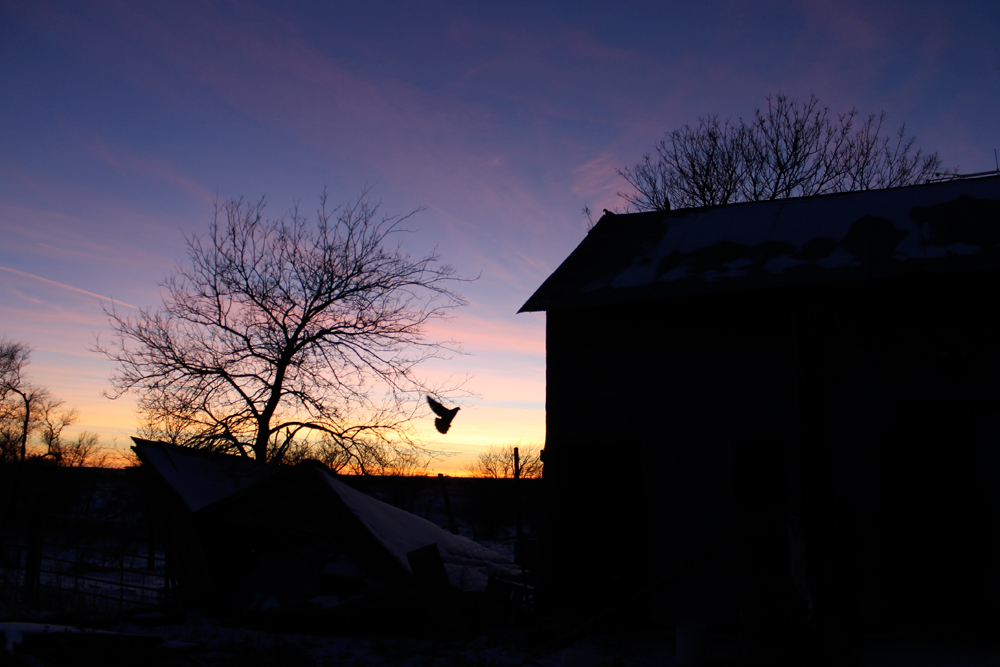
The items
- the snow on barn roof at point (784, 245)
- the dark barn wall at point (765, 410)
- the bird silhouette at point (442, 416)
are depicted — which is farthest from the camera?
the bird silhouette at point (442, 416)

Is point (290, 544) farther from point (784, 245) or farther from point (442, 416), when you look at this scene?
point (784, 245)

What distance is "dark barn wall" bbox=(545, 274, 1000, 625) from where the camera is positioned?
28.3ft

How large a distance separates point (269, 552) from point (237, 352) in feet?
22.5

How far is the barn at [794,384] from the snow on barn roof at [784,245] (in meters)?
0.04

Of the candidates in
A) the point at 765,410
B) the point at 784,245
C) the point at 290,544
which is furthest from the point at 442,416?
the point at 784,245

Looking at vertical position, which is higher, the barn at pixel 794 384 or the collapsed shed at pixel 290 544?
the barn at pixel 794 384

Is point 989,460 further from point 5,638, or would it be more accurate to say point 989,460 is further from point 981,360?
point 5,638

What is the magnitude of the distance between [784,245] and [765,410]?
9.01 feet

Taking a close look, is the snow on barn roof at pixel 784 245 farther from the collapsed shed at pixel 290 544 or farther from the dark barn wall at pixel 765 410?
the collapsed shed at pixel 290 544

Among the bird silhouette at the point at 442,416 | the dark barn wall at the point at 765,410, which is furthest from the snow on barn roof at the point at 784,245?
the bird silhouette at the point at 442,416

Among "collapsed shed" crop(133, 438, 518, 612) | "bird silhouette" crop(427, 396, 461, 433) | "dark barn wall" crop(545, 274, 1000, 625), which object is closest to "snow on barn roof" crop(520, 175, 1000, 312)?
"dark barn wall" crop(545, 274, 1000, 625)

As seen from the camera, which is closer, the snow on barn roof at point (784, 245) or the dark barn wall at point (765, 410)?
the dark barn wall at point (765, 410)

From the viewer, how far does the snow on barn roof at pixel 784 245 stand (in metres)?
9.12

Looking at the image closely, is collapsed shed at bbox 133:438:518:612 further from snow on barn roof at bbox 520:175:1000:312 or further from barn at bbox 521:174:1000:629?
snow on barn roof at bbox 520:175:1000:312
